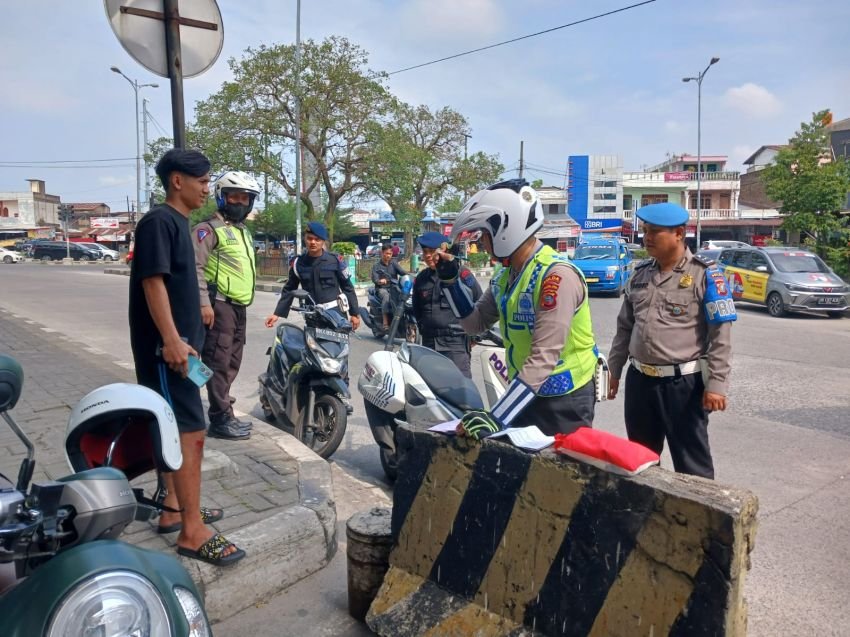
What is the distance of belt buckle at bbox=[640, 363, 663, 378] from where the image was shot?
3317mm

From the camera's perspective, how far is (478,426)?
2.42 meters

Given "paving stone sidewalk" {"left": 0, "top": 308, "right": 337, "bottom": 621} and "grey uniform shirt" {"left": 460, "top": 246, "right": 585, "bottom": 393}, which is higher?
"grey uniform shirt" {"left": 460, "top": 246, "right": 585, "bottom": 393}

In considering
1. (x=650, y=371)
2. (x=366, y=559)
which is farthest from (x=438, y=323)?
(x=366, y=559)

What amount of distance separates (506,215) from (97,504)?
6.18 ft

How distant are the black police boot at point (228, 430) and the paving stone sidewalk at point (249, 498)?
0.06 metres

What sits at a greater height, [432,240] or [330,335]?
[432,240]

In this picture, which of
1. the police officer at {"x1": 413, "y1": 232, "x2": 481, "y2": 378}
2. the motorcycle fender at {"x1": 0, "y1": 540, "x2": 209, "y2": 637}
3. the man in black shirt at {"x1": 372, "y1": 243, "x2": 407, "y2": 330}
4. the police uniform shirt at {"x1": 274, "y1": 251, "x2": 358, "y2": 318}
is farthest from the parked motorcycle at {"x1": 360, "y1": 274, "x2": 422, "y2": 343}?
the motorcycle fender at {"x1": 0, "y1": 540, "x2": 209, "y2": 637}

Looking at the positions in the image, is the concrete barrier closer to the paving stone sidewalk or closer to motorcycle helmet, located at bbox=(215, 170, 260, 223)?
the paving stone sidewalk

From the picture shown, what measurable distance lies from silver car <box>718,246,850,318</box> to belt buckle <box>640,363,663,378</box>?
11452 mm

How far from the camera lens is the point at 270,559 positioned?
124 inches

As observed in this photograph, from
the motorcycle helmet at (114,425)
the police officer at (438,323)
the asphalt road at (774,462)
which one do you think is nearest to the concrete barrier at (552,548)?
the asphalt road at (774,462)

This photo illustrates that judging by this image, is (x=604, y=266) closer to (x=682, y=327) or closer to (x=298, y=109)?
(x=298, y=109)

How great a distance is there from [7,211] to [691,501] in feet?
257

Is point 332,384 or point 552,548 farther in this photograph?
point 332,384
